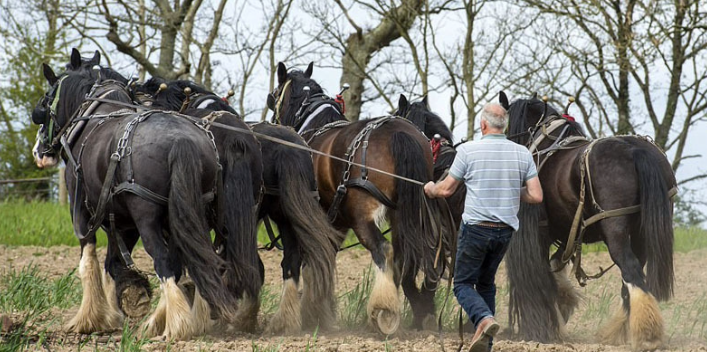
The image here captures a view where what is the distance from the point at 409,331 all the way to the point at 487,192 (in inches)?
78.5

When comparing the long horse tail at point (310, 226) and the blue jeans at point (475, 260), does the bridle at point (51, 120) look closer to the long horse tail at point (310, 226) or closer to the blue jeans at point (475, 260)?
the long horse tail at point (310, 226)

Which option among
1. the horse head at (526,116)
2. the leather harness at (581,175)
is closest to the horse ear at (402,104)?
the horse head at (526,116)

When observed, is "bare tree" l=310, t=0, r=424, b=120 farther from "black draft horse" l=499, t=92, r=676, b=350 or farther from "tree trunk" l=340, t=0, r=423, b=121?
"black draft horse" l=499, t=92, r=676, b=350

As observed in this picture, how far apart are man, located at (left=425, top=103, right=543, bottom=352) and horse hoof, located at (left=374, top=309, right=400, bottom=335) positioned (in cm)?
113

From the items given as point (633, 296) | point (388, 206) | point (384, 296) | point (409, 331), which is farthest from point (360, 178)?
point (633, 296)

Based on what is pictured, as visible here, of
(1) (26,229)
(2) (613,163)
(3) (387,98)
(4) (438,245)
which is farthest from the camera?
(3) (387,98)

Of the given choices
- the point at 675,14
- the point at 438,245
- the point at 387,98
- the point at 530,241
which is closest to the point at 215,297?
the point at 438,245

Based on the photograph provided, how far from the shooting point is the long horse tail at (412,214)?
676 centimetres

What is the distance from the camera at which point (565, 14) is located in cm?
1373

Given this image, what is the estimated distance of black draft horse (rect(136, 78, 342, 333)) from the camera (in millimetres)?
6840

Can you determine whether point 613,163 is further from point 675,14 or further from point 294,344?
point 675,14

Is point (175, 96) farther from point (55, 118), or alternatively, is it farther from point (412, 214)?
point (412, 214)

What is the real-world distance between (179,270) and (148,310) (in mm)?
891

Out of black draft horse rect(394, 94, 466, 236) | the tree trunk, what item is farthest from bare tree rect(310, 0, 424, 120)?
black draft horse rect(394, 94, 466, 236)
